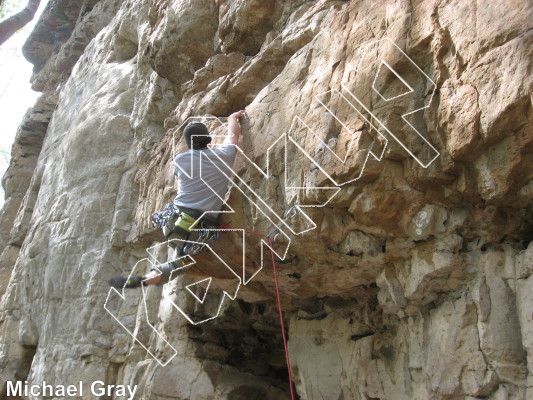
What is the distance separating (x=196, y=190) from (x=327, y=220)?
51.0 inches

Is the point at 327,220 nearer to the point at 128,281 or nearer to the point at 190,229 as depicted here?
the point at 190,229

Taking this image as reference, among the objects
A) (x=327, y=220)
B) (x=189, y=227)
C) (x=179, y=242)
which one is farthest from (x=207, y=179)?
(x=327, y=220)

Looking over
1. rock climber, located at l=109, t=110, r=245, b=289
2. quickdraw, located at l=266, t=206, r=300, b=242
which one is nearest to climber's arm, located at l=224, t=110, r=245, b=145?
rock climber, located at l=109, t=110, r=245, b=289

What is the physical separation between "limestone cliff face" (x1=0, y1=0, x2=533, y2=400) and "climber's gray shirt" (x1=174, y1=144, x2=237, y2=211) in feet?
0.54

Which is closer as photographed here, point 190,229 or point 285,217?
point 285,217

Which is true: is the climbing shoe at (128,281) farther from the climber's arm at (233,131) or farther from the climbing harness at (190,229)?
the climber's arm at (233,131)

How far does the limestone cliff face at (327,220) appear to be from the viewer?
11.3 ft

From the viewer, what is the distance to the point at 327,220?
4168mm

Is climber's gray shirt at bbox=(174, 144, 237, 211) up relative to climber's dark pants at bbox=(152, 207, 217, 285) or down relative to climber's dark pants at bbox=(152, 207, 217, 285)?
up

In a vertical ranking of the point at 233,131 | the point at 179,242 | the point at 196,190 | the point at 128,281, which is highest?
the point at 233,131

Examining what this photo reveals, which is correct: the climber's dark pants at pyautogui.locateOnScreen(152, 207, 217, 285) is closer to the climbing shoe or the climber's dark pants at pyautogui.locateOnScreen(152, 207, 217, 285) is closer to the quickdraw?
the climbing shoe

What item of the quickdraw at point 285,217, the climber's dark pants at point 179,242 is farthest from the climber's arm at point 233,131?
the quickdraw at point 285,217

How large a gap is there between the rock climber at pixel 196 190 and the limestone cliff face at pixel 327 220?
0.18m

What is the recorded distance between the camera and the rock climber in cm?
470
